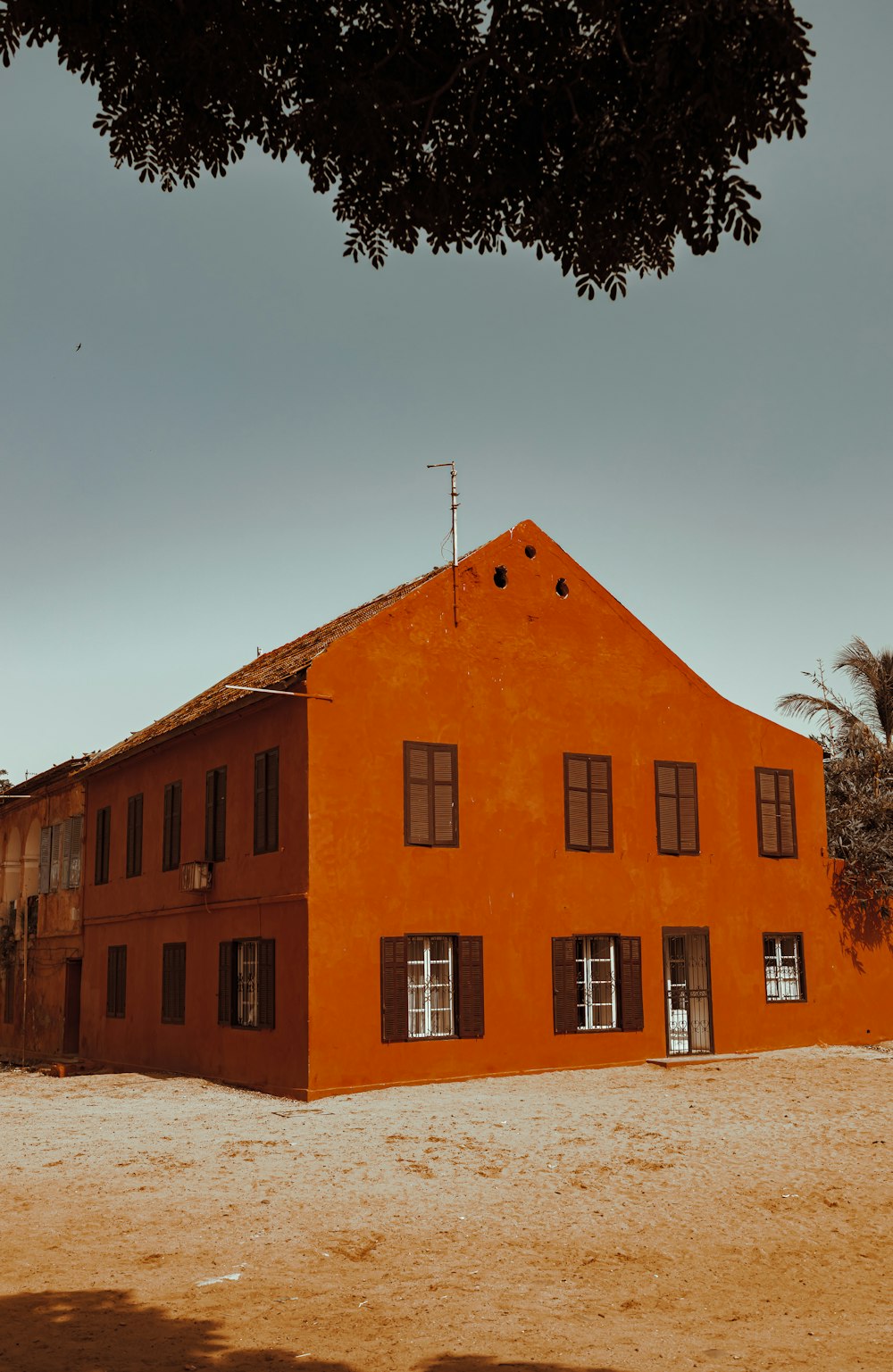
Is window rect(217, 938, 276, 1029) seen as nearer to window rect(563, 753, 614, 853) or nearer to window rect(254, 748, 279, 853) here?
window rect(254, 748, 279, 853)

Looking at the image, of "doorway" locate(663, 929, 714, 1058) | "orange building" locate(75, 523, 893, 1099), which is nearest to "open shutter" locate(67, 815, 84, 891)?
"orange building" locate(75, 523, 893, 1099)

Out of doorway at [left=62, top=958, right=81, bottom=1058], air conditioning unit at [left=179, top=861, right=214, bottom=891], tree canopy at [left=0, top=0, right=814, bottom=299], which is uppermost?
tree canopy at [left=0, top=0, right=814, bottom=299]

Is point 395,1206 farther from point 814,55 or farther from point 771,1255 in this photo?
point 814,55

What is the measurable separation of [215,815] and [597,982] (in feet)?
21.1

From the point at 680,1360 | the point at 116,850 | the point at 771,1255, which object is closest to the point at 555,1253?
the point at 771,1255

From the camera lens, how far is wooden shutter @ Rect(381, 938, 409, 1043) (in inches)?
709

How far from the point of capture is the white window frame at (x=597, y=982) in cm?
1988

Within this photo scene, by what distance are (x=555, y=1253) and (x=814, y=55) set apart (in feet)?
26.7

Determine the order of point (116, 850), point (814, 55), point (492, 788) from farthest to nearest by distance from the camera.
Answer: point (116, 850), point (492, 788), point (814, 55)

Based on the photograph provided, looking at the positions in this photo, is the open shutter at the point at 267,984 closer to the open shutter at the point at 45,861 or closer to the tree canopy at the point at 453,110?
the open shutter at the point at 45,861

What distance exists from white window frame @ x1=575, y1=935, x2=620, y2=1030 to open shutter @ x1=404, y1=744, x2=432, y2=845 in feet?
10.3

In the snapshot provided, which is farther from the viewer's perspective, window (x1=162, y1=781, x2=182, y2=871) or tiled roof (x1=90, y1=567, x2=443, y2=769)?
window (x1=162, y1=781, x2=182, y2=871)

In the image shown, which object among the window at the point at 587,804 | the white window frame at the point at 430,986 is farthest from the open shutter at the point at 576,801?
the white window frame at the point at 430,986

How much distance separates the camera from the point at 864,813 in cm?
2655
